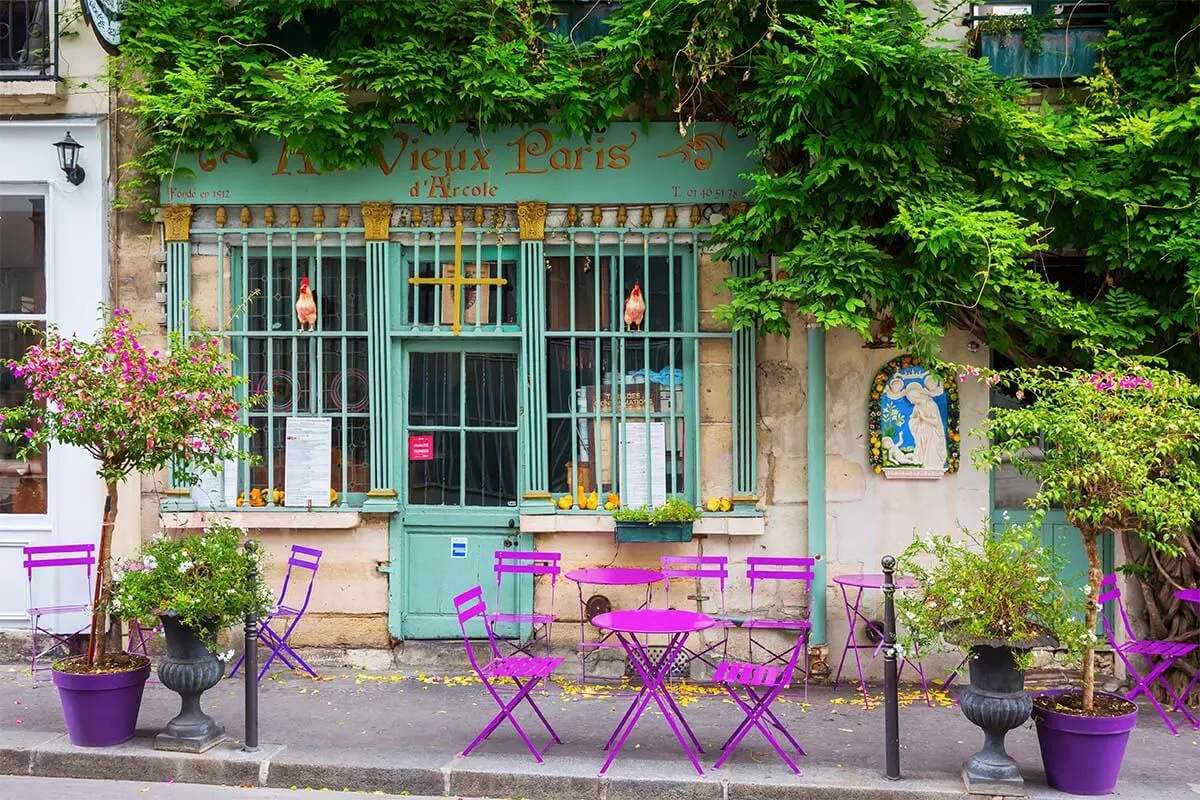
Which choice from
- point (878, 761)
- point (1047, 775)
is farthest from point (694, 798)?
point (1047, 775)

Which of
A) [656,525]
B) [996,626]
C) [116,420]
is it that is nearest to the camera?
[996,626]

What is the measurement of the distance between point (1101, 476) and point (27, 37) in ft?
27.7

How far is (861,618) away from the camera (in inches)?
330

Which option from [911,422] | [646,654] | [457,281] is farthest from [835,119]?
[646,654]

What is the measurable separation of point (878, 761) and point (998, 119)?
436 centimetres

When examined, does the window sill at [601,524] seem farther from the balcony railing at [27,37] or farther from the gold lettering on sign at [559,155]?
the balcony railing at [27,37]

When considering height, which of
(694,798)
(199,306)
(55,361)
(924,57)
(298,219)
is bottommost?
(694,798)

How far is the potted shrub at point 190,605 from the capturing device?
21.2ft

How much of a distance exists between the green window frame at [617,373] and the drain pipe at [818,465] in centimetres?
90

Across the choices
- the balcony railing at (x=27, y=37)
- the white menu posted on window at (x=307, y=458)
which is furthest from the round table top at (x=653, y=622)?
the balcony railing at (x=27, y=37)

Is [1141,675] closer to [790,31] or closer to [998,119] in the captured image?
[998,119]

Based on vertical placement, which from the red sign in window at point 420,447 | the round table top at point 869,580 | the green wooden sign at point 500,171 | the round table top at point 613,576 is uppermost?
the green wooden sign at point 500,171

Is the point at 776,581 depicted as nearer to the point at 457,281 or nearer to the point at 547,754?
the point at 547,754

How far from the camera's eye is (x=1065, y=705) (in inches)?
244
